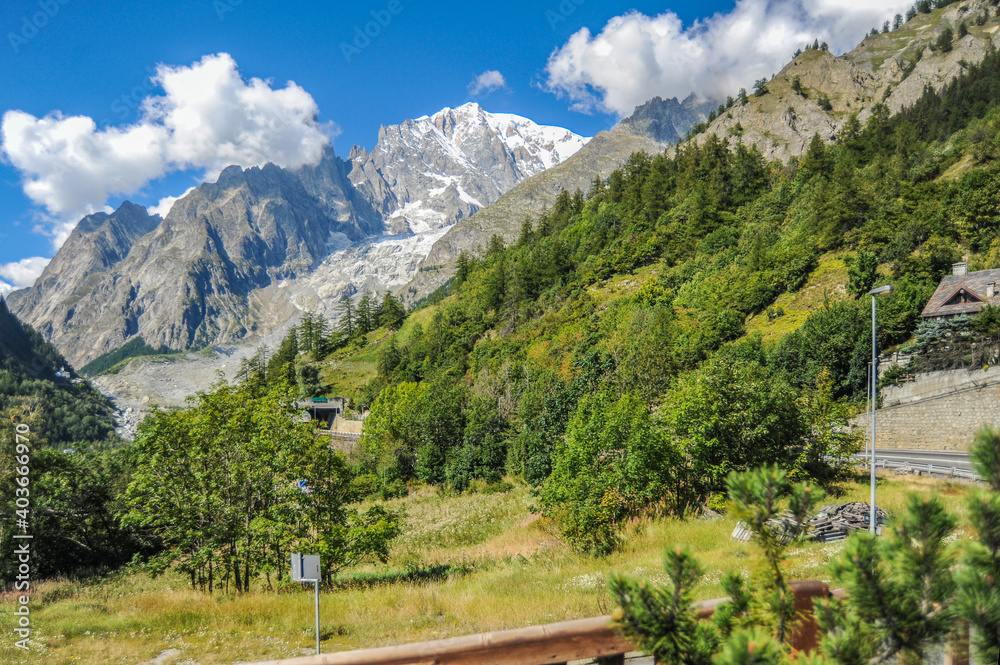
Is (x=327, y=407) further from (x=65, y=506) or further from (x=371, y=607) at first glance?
(x=371, y=607)

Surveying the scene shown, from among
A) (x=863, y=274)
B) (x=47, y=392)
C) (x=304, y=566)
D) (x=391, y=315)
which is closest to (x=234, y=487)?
(x=304, y=566)

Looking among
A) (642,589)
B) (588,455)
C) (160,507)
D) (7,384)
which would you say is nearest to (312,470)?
(160,507)

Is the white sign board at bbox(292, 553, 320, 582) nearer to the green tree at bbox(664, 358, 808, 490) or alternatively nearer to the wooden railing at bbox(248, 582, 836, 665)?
the wooden railing at bbox(248, 582, 836, 665)

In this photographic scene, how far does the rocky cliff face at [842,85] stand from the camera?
9112cm

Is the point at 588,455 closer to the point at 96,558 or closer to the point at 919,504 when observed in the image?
the point at 919,504

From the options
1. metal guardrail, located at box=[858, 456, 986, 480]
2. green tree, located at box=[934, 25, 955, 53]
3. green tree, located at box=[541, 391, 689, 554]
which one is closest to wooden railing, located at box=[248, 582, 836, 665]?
green tree, located at box=[541, 391, 689, 554]

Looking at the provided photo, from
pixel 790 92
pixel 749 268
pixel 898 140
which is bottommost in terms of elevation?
pixel 749 268

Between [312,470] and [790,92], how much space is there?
127537 millimetres

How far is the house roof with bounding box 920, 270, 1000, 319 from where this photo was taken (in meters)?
30.2

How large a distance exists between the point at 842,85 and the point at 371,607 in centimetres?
13744

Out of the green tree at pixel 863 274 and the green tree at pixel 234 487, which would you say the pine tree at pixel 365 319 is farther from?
the green tree at pixel 234 487

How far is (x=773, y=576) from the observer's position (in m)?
2.60

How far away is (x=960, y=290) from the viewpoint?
104ft

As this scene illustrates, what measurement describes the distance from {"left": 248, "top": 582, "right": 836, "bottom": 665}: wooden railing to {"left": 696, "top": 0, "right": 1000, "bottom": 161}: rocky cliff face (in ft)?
366
